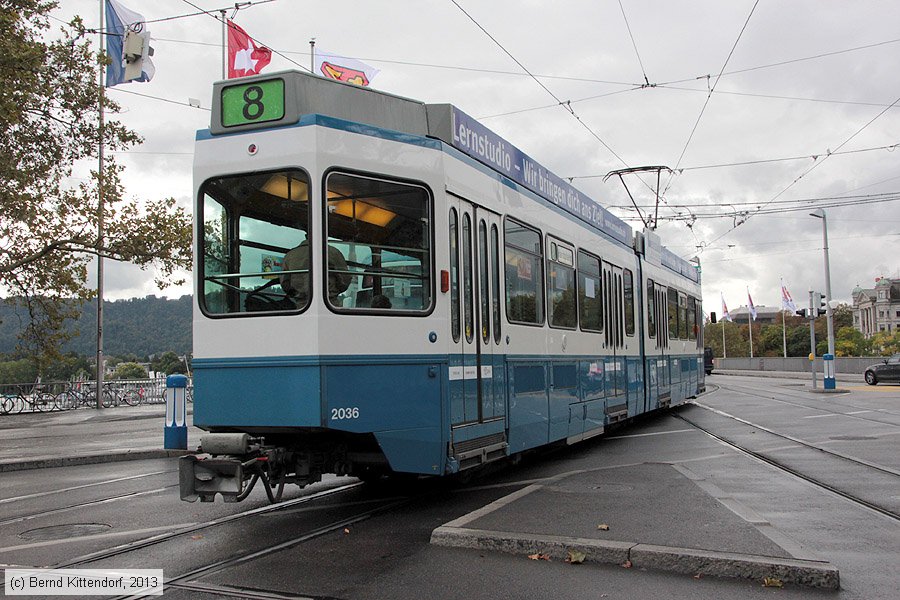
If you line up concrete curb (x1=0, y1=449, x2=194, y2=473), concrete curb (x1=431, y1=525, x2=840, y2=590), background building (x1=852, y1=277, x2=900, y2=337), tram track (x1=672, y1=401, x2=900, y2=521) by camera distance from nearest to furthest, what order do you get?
concrete curb (x1=431, y1=525, x2=840, y2=590)
tram track (x1=672, y1=401, x2=900, y2=521)
concrete curb (x1=0, y1=449, x2=194, y2=473)
background building (x1=852, y1=277, x2=900, y2=337)

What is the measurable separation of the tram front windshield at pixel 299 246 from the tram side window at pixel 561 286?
3.57 meters

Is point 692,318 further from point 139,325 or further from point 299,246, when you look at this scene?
point 139,325

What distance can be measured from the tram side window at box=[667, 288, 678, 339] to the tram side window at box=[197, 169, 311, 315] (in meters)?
13.3

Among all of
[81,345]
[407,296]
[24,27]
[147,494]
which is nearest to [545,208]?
[407,296]

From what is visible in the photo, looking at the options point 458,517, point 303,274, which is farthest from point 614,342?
point 303,274

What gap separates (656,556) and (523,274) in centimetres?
435

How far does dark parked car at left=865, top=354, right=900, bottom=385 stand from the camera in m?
36.4

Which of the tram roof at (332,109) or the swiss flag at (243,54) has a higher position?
the swiss flag at (243,54)

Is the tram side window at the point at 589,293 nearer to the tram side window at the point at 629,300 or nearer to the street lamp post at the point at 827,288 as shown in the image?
the tram side window at the point at 629,300

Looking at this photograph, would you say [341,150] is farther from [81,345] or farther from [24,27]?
[81,345]

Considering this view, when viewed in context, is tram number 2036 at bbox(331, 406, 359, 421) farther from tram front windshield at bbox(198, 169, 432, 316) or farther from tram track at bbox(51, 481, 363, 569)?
tram track at bbox(51, 481, 363, 569)

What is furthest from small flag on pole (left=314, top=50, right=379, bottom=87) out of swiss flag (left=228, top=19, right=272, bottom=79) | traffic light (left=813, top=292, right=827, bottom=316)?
traffic light (left=813, top=292, right=827, bottom=316)

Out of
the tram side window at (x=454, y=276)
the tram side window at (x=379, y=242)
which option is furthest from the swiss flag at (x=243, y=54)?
the tram side window at (x=379, y=242)

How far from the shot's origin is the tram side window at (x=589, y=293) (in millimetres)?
11742
